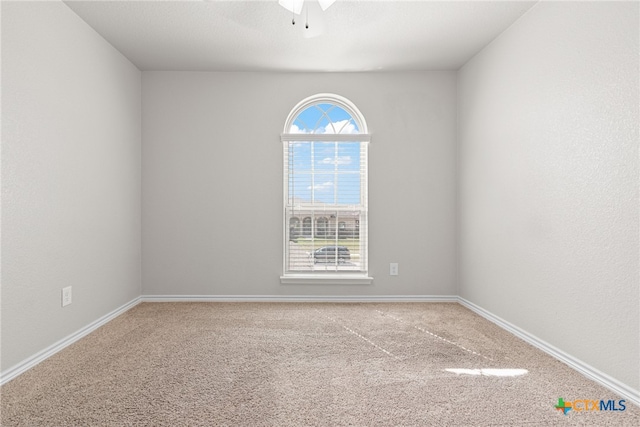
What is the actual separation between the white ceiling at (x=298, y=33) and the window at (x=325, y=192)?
51 cm

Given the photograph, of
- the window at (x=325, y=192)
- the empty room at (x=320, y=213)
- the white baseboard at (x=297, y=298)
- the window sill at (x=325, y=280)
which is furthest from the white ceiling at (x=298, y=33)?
the white baseboard at (x=297, y=298)

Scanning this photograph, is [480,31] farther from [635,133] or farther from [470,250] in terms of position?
[470,250]

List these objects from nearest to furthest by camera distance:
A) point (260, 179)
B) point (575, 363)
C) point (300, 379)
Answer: point (300, 379), point (575, 363), point (260, 179)

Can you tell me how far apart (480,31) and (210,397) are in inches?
126

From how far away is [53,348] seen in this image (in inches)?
92.6

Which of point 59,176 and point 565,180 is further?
point 59,176

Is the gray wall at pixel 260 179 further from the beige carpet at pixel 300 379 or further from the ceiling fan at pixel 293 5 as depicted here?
the ceiling fan at pixel 293 5

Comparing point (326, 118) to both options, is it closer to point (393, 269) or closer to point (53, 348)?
point (393, 269)

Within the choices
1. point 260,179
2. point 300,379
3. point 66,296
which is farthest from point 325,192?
point 66,296

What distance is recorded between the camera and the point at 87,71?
277cm

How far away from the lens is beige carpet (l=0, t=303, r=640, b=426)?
1620mm

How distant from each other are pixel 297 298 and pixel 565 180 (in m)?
2.55

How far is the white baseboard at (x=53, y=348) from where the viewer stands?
1.99 meters

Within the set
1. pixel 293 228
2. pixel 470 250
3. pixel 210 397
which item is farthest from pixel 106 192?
pixel 470 250
